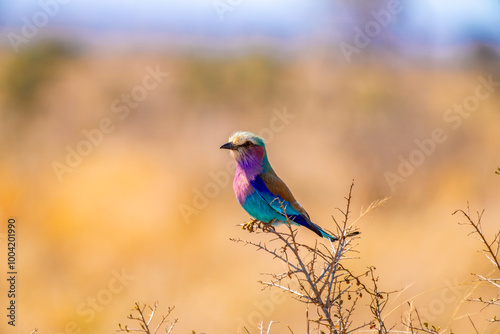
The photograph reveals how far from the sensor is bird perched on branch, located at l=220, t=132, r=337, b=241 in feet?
13.3

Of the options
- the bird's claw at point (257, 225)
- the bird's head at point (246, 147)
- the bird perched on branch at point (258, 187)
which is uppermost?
the bird's head at point (246, 147)

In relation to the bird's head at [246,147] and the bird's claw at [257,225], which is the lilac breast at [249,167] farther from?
the bird's claw at [257,225]

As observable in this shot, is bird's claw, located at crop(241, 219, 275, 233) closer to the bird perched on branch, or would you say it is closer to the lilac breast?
the bird perched on branch

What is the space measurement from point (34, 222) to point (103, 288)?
3.35 metres

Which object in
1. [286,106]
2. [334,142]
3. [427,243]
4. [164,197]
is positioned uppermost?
[286,106]

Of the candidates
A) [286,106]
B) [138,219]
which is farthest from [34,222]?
[286,106]

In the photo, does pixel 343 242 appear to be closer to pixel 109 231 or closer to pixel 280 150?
pixel 109 231

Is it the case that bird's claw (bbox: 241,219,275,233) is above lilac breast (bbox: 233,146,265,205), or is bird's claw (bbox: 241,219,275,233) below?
below

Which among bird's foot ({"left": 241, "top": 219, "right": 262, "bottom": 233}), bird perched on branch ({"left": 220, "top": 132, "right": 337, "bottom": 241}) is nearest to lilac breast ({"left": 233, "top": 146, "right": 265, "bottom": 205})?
bird perched on branch ({"left": 220, "top": 132, "right": 337, "bottom": 241})

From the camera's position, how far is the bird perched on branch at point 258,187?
4059mm

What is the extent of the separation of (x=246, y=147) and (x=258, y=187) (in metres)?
0.30

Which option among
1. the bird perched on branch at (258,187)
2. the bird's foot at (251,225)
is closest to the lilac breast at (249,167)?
the bird perched on branch at (258,187)

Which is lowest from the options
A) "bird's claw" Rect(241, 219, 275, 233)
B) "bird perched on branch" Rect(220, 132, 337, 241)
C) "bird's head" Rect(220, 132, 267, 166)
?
"bird's claw" Rect(241, 219, 275, 233)

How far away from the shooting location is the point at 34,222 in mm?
13023
